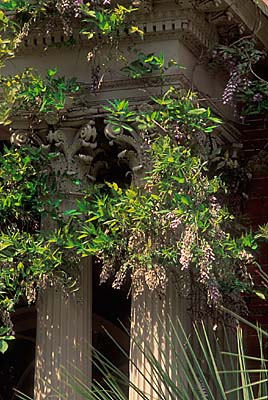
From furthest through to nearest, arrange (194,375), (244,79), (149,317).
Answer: (244,79)
(149,317)
(194,375)

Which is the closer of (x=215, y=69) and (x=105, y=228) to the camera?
(x=105, y=228)

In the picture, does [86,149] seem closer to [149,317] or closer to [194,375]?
[149,317]

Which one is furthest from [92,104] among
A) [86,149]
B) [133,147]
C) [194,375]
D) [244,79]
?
[194,375]

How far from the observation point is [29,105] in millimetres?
7664

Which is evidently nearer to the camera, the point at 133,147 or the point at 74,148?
the point at 133,147

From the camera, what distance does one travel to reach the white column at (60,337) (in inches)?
302

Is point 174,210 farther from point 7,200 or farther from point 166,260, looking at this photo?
point 7,200

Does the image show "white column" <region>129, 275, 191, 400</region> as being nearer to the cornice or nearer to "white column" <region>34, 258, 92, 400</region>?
"white column" <region>34, 258, 92, 400</region>

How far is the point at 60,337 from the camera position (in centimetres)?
770

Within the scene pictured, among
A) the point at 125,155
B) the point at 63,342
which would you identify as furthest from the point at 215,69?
the point at 63,342

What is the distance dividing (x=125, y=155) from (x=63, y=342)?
1651 mm

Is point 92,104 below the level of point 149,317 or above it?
above

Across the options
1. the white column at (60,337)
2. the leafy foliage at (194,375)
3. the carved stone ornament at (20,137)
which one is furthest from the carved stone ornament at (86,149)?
the leafy foliage at (194,375)

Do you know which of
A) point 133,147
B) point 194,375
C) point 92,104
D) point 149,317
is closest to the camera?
point 194,375
